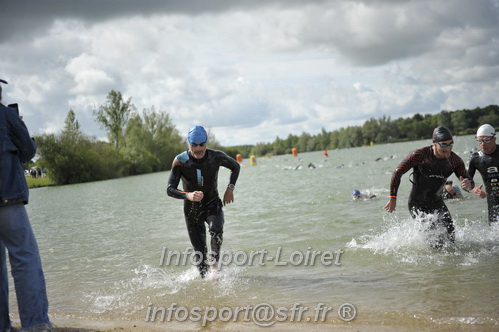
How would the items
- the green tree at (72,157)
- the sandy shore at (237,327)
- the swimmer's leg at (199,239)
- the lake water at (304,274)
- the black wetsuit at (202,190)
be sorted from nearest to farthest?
the sandy shore at (237,327)
the lake water at (304,274)
the black wetsuit at (202,190)
the swimmer's leg at (199,239)
the green tree at (72,157)

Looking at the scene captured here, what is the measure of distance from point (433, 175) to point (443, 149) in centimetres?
54

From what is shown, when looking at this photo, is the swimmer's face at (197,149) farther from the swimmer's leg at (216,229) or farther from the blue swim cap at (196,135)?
the swimmer's leg at (216,229)

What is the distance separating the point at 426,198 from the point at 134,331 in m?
5.38

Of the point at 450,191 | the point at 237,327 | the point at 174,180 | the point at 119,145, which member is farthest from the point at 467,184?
the point at 119,145

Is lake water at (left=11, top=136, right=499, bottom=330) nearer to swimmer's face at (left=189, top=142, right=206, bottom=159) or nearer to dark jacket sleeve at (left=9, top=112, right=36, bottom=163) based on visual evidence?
swimmer's face at (left=189, top=142, right=206, bottom=159)

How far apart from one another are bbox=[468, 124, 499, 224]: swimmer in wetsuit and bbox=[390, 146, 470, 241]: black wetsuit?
558 millimetres

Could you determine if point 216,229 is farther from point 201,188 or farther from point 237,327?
point 237,327

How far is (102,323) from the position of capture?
554 cm

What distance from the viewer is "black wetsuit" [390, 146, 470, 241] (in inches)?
299

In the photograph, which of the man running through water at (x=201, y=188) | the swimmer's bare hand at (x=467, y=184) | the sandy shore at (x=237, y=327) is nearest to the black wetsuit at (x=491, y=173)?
the swimmer's bare hand at (x=467, y=184)

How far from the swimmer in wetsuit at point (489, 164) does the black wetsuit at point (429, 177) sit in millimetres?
558

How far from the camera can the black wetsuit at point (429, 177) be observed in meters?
7.59

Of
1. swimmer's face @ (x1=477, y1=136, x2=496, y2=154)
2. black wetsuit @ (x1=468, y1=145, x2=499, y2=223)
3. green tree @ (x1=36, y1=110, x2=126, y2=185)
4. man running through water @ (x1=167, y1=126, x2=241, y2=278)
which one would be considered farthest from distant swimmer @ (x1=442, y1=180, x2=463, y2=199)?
green tree @ (x1=36, y1=110, x2=126, y2=185)

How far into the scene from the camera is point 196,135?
22.1ft
